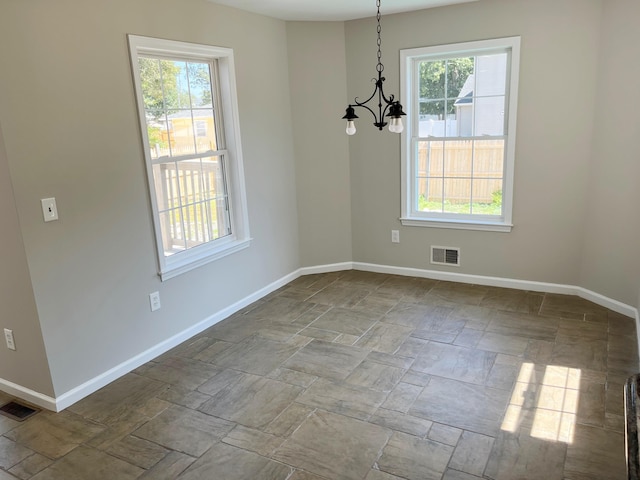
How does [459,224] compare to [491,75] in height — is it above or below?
below

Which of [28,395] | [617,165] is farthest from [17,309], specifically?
[617,165]

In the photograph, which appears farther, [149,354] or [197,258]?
[197,258]

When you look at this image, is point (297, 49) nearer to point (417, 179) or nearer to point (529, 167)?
point (417, 179)

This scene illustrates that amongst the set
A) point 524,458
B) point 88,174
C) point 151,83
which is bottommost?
point 524,458

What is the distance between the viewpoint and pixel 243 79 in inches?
158

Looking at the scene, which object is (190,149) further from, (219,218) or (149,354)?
(149,354)

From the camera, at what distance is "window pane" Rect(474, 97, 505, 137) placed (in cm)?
416

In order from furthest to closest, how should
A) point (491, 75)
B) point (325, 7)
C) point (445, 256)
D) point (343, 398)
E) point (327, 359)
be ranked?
1. point (445, 256)
2. point (491, 75)
3. point (325, 7)
4. point (327, 359)
5. point (343, 398)

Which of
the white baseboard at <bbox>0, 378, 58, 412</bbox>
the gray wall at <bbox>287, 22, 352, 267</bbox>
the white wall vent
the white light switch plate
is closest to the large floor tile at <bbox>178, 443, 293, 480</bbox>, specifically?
the white baseboard at <bbox>0, 378, 58, 412</bbox>

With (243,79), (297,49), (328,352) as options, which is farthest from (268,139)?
(328,352)

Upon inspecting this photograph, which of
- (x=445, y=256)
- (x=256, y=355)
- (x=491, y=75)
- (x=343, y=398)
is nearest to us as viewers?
(x=343, y=398)

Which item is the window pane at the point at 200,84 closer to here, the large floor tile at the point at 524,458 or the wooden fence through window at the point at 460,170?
the wooden fence through window at the point at 460,170

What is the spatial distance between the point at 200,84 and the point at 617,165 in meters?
3.23

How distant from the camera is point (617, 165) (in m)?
3.64
